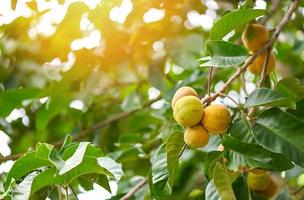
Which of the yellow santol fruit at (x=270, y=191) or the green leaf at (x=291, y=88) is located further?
the yellow santol fruit at (x=270, y=191)

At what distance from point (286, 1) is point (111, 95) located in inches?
30.0

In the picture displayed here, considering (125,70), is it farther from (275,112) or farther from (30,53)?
(275,112)

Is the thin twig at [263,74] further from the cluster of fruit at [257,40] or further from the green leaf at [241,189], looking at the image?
the green leaf at [241,189]

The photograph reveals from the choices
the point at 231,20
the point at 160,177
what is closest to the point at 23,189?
the point at 160,177

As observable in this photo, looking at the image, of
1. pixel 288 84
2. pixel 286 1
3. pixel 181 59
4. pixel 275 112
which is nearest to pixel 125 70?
pixel 181 59

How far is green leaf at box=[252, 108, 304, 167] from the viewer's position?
3.23 ft

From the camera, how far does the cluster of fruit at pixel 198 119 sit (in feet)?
3.23

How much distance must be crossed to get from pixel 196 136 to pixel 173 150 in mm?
59

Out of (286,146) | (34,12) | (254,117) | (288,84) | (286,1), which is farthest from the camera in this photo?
(286,1)

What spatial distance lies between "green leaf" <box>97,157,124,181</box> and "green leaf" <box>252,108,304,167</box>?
0.90ft

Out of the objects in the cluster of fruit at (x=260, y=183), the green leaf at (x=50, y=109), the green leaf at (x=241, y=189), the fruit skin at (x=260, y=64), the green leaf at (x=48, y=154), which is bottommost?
the green leaf at (x=50, y=109)

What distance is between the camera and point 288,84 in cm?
123

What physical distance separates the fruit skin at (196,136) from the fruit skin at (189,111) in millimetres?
11

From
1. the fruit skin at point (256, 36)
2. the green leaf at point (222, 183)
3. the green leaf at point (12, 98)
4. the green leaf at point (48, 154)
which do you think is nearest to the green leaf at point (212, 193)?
the green leaf at point (222, 183)
